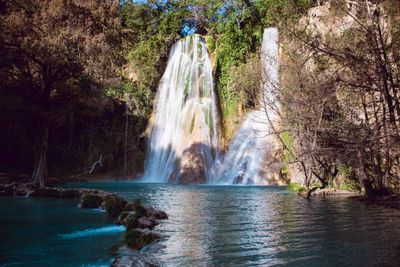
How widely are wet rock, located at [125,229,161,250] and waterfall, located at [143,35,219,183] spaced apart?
21.7 meters

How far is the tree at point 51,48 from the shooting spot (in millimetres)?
20203

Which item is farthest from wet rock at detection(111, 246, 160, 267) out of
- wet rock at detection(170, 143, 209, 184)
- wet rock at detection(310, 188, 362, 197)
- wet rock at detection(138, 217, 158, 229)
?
wet rock at detection(170, 143, 209, 184)

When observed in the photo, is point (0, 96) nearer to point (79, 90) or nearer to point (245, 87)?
point (79, 90)

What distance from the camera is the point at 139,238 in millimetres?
8344

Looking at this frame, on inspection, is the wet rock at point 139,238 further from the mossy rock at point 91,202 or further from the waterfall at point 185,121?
the waterfall at point 185,121

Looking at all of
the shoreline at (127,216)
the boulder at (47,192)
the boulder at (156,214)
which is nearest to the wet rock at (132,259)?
the shoreline at (127,216)

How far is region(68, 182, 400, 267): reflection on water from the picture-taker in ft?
23.1

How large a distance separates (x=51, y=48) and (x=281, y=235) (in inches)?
605

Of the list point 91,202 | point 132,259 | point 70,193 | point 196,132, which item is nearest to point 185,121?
point 196,132

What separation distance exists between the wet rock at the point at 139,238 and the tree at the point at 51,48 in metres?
14.1

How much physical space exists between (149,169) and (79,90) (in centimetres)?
1282

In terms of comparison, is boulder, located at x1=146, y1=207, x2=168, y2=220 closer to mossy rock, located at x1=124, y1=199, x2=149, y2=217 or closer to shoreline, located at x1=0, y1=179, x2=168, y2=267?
shoreline, located at x1=0, y1=179, x2=168, y2=267

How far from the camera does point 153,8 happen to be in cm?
4259

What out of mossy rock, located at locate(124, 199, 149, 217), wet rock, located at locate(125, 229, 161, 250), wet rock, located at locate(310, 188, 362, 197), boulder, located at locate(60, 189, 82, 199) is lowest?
wet rock, located at locate(125, 229, 161, 250)
